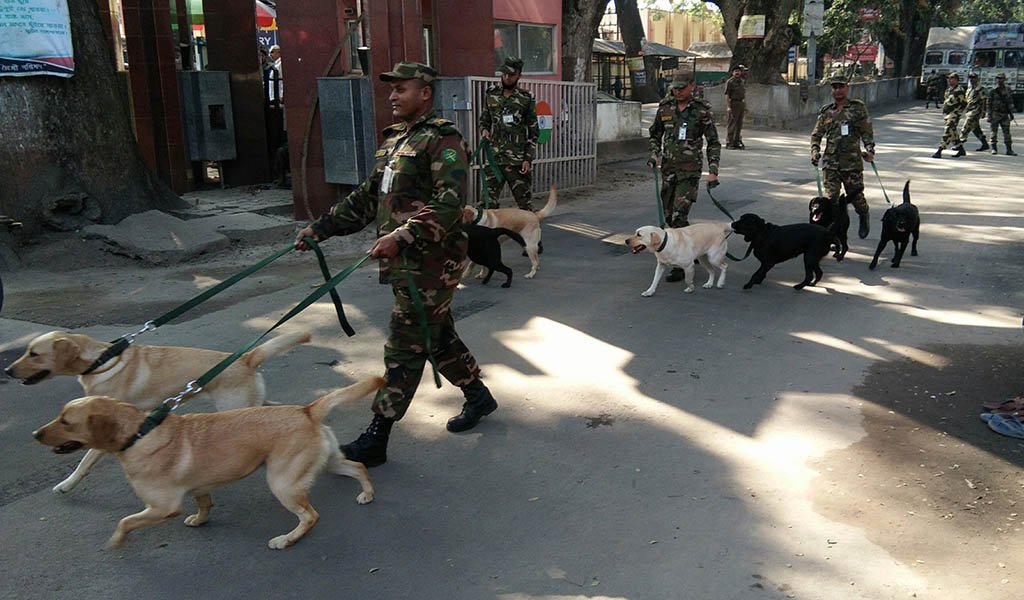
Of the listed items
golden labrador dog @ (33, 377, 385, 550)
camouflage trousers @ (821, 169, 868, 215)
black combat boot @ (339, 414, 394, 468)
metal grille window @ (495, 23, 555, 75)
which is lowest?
black combat boot @ (339, 414, 394, 468)

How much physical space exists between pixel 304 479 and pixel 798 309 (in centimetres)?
513

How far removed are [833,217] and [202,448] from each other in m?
7.50

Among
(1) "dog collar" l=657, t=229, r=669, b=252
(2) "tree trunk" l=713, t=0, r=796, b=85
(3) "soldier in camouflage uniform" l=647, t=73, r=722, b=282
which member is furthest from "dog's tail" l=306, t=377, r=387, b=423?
(2) "tree trunk" l=713, t=0, r=796, b=85

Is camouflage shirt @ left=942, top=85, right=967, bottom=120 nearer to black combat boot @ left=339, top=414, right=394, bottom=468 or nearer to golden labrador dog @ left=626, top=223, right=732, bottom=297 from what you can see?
golden labrador dog @ left=626, top=223, right=732, bottom=297

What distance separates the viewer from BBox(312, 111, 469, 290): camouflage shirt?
153 inches

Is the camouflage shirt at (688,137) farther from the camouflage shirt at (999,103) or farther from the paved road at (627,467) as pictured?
the camouflage shirt at (999,103)

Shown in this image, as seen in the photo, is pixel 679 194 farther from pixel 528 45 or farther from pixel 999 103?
pixel 999 103

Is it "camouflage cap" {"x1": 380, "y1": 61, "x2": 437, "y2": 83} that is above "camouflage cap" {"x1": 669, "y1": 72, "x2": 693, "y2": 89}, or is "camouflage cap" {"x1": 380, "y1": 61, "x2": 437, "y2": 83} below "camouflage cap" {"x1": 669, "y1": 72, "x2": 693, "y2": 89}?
below

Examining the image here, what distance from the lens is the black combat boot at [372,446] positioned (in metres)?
4.25

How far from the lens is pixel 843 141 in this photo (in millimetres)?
9500

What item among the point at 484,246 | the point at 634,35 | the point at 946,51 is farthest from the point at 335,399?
the point at 946,51

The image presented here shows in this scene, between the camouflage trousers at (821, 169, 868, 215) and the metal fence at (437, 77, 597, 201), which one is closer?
the camouflage trousers at (821, 169, 868, 215)

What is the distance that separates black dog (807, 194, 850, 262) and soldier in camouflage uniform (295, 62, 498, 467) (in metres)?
5.93

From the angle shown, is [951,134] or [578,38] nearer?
[578,38]
